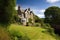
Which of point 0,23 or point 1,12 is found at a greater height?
point 1,12

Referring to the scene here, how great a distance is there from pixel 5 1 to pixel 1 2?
0.40 meters

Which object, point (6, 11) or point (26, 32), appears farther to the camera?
point (26, 32)

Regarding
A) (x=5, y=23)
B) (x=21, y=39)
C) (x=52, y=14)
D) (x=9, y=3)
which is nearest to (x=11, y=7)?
(x=9, y=3)

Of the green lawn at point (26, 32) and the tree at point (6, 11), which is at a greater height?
the tree at point (6, 11)

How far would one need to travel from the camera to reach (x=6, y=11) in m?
16.0

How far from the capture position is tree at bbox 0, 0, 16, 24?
15781 mm

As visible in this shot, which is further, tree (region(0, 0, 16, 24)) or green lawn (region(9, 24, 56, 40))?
tree (region(0, 0, 16, 24))

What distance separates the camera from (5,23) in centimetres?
1555

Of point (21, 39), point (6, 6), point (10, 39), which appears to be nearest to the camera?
point (10, 39)

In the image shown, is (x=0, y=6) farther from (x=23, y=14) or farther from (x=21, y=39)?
(x=23, y=14)

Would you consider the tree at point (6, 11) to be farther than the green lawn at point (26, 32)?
Yes

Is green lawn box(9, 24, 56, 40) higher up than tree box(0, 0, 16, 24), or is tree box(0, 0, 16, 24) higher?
tree box(0, 0, 16, 24)

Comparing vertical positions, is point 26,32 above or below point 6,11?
below

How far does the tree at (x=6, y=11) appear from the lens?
1578 centimetres
